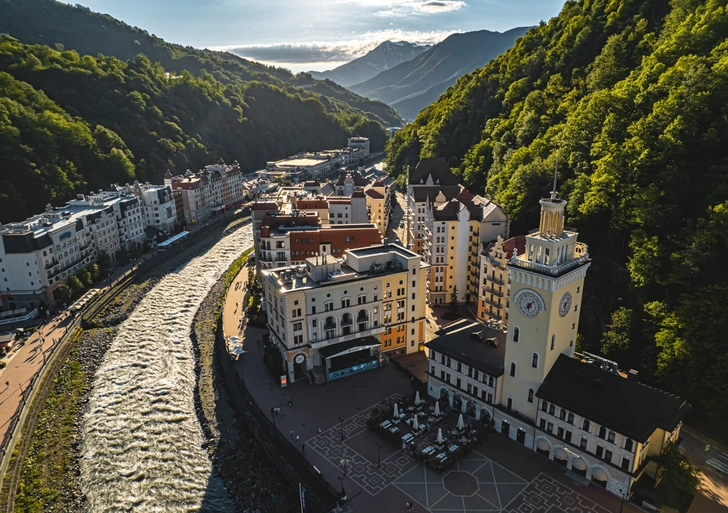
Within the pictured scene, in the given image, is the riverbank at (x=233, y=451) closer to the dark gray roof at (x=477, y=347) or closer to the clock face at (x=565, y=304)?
the dark gray roof at (x=477, y=347)

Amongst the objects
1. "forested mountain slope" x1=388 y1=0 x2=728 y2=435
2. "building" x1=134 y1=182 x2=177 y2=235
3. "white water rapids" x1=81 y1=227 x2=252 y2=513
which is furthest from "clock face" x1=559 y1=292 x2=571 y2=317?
"building" x1=134 y1=182 x2=177 y2=235

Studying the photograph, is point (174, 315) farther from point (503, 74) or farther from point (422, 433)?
point (503, 74)

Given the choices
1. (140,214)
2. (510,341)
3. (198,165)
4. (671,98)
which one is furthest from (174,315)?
(198,165)

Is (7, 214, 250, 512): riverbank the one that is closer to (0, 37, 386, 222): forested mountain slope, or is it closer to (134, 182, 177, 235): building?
(134, 182, 177, 235): building

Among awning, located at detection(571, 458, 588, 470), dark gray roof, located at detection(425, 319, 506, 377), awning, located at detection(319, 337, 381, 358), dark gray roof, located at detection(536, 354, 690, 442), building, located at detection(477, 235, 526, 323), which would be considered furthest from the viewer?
building, located at detection(477, 235, 526, 323)

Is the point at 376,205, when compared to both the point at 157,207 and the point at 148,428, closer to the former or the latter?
the point at 157,207

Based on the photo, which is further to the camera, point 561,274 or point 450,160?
point 450,160

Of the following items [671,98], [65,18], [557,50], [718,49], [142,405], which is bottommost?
[142,405]
